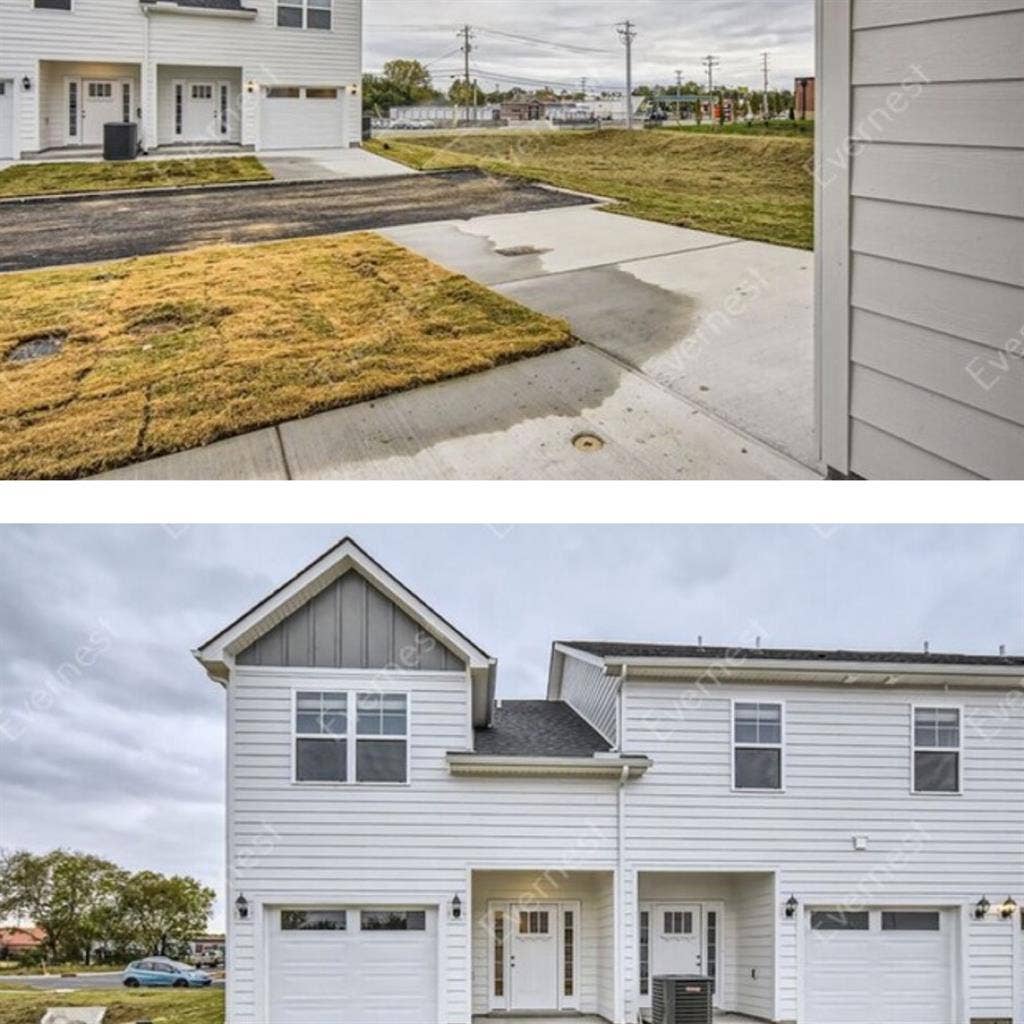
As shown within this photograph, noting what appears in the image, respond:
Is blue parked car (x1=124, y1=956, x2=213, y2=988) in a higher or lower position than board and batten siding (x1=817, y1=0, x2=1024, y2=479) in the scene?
lower

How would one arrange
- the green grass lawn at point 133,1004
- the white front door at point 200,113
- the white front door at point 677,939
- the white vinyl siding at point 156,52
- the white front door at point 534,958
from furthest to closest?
the white front door at point 677,939
the white front door at point 534,958
the green grass lawn at point 133,1004
the white front door at point 200,113
the white vinyl siding at point 156,52

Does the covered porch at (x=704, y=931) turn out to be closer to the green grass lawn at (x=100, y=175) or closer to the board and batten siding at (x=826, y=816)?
the board and batten siding at (x=826, y=816)

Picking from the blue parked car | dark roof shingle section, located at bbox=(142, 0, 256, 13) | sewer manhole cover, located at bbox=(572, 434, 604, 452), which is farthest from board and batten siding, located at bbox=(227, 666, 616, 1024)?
dark roof shingle section, located at bbox=(142, 0, 256, 13)

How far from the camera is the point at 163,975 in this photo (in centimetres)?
654

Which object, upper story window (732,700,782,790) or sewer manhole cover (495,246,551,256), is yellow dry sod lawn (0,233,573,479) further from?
upper story window (732,700,782,790)

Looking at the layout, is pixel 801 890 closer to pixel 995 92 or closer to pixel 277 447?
pixel 277 447

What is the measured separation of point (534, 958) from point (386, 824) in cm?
→ 133

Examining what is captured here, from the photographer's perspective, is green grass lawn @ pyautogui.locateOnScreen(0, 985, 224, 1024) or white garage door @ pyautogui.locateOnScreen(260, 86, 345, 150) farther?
green grass lawn @ pyautogui.locateOnScreen(0, 985, 224, 1024)

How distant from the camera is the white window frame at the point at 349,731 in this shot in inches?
234

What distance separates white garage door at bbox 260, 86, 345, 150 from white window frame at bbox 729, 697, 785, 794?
364cm

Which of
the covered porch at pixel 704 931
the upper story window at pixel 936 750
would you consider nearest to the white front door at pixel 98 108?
the covered porch at pixel 704 931

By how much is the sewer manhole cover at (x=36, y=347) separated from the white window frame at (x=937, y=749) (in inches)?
189

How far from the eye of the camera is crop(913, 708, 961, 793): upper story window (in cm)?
644

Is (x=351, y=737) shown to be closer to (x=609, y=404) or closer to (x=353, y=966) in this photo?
(x=353, y=966)
